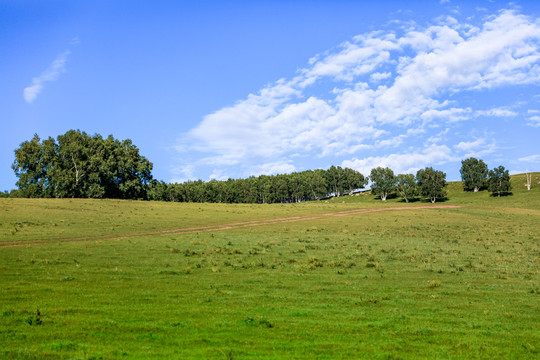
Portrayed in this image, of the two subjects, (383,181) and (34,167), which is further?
(383,181)

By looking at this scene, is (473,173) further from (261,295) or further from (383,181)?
(261,295)

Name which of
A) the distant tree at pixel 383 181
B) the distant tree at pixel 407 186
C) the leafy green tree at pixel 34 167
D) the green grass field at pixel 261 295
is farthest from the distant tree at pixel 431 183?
the leafy green tree at pixel 34 167

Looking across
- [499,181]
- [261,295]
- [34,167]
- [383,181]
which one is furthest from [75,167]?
[499,181]

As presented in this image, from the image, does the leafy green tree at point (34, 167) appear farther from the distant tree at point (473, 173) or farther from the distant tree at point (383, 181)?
the distant tree at point (473, 173)

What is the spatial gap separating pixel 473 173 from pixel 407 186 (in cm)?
2836

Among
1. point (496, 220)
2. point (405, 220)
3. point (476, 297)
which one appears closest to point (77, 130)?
point (405, 220)

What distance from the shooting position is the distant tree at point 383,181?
16575 centimetres

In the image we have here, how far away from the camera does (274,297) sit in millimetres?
20062

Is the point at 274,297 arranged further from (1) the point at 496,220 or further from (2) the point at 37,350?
(1) the point at 496,220

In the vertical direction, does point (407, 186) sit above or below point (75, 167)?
below

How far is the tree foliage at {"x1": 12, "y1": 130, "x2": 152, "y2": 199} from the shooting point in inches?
3944

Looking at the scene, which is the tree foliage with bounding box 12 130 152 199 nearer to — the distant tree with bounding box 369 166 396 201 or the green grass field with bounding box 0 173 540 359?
the green grass field with bounding box 0 173 540 359

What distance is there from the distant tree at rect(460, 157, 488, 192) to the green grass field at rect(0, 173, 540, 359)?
11853 cm

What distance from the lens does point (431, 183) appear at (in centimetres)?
14538
